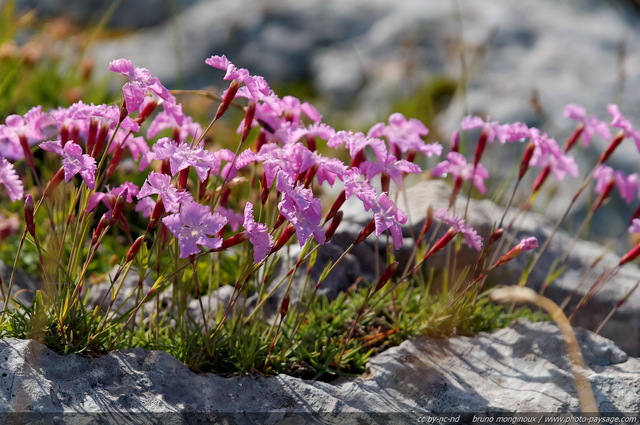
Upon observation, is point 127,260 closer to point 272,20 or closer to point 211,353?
point 211,353

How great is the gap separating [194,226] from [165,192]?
12 cm

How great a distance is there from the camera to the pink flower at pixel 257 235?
1.82m

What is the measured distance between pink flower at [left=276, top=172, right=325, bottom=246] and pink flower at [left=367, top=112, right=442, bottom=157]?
1.80 ft

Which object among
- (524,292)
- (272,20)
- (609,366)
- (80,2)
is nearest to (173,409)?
(524,292)

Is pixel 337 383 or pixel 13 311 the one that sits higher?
pixel 13 311

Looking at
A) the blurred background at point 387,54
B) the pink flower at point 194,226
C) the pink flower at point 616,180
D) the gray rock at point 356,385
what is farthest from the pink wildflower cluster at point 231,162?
the blurred background at point 387,54

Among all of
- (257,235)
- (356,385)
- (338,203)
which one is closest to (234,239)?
(257,235)

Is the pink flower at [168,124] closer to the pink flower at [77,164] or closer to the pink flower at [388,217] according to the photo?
the pink flower at [77,164]

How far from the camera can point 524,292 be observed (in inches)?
66.8

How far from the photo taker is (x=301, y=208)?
179 centimetres

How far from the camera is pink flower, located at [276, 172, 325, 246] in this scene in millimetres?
1791

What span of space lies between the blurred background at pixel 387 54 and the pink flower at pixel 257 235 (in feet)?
8.90

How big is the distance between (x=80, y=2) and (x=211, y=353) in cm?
729

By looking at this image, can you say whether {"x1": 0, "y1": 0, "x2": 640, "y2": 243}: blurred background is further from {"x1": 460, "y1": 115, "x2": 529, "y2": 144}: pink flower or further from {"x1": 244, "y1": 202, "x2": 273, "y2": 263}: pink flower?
{"x1": 244, "y1": 202, "x2": 273, "y2": 263}: pink flower
